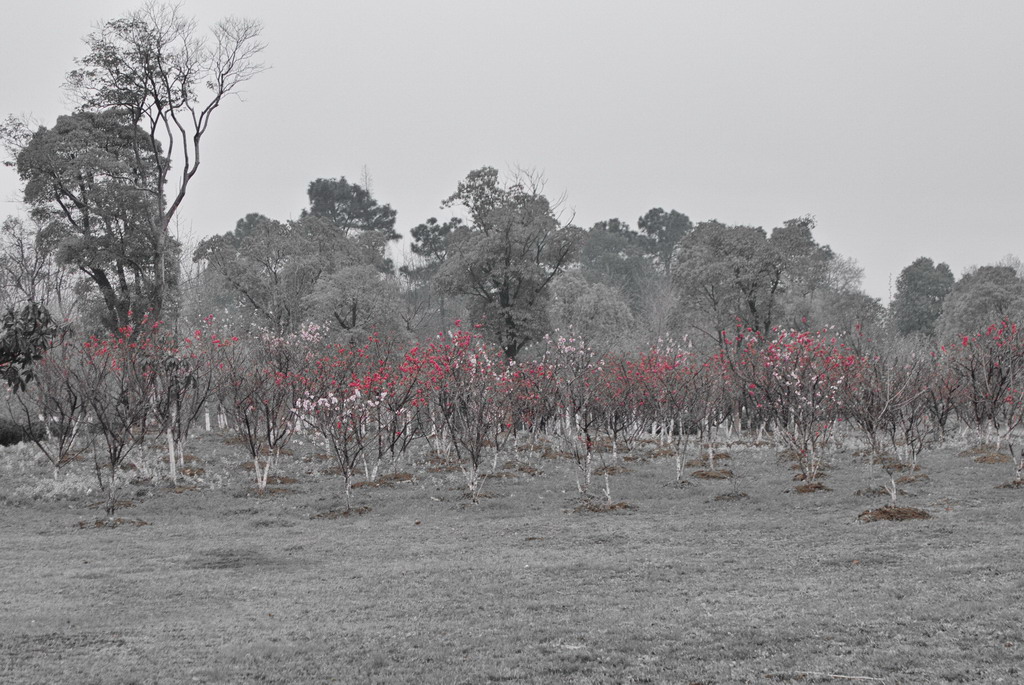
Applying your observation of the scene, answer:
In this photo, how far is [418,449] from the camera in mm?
24469

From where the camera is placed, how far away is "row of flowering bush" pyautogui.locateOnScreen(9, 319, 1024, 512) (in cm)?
1673

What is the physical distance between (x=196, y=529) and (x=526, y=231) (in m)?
21.7

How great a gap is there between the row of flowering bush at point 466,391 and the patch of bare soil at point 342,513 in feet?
1.52

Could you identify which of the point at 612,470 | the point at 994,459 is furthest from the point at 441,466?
the point at 994,459

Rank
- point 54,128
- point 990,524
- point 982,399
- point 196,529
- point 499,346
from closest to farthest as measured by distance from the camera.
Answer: point 990,524 < point 196,529 < point 982,399 < point 54,128 < point 499,346

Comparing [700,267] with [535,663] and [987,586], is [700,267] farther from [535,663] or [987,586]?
[535,663]

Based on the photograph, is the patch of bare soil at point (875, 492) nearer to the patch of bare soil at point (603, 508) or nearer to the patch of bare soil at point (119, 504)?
the patch of bare soil at point (603, 508)

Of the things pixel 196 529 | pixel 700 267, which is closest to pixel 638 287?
pixel 700 267

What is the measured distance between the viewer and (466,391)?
675 inches

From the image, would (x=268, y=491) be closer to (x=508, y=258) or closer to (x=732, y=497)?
(x=732, y=497)

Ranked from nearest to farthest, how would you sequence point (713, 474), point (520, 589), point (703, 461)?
point (520, 589), point (713, 474), point (703, 461)

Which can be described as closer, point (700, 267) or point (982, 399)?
point (982, 399)

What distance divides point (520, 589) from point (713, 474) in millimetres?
11422

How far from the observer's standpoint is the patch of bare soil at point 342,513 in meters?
15.1
